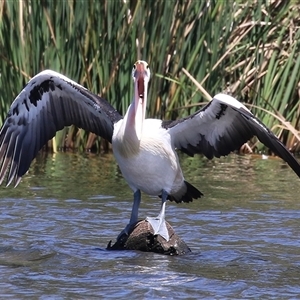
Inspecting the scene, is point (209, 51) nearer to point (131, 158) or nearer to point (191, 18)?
point (191, 18)

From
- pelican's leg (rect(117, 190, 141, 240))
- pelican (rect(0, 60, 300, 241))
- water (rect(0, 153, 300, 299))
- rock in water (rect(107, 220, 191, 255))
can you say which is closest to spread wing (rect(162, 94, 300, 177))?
pelican (rect(0, 60, 300, 241))

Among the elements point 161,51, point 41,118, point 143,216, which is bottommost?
point 143,216

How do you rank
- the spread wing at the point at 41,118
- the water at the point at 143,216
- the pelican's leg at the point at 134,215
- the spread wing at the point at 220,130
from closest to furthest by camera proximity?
the water at the point at 143,216 < the spread wing at the point at 220,130 < the pelican's leg at the point at 134,215 < the spread wing at the point at 41,118

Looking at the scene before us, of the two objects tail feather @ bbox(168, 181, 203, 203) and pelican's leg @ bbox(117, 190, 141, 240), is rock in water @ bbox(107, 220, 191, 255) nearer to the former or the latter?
pelican's leg @ bbox(117, 190, 141, 240)

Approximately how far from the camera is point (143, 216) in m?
7.71

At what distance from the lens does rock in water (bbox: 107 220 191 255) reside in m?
6.19

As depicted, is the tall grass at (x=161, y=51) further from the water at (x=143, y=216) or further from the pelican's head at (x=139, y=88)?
the pelican's head at (x=139, y=88)

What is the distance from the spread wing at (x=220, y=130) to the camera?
6102 mm

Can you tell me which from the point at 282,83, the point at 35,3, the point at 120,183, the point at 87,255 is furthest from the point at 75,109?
the point at 282,83

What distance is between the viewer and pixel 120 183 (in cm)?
894

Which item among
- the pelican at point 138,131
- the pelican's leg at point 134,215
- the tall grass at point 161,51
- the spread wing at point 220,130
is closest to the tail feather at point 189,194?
the pelican at point 138,131

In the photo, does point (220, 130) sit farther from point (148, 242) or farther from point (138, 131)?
point (148, 242)

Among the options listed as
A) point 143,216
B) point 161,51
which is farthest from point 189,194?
point 161,51

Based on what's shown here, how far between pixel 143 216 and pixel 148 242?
149cm
